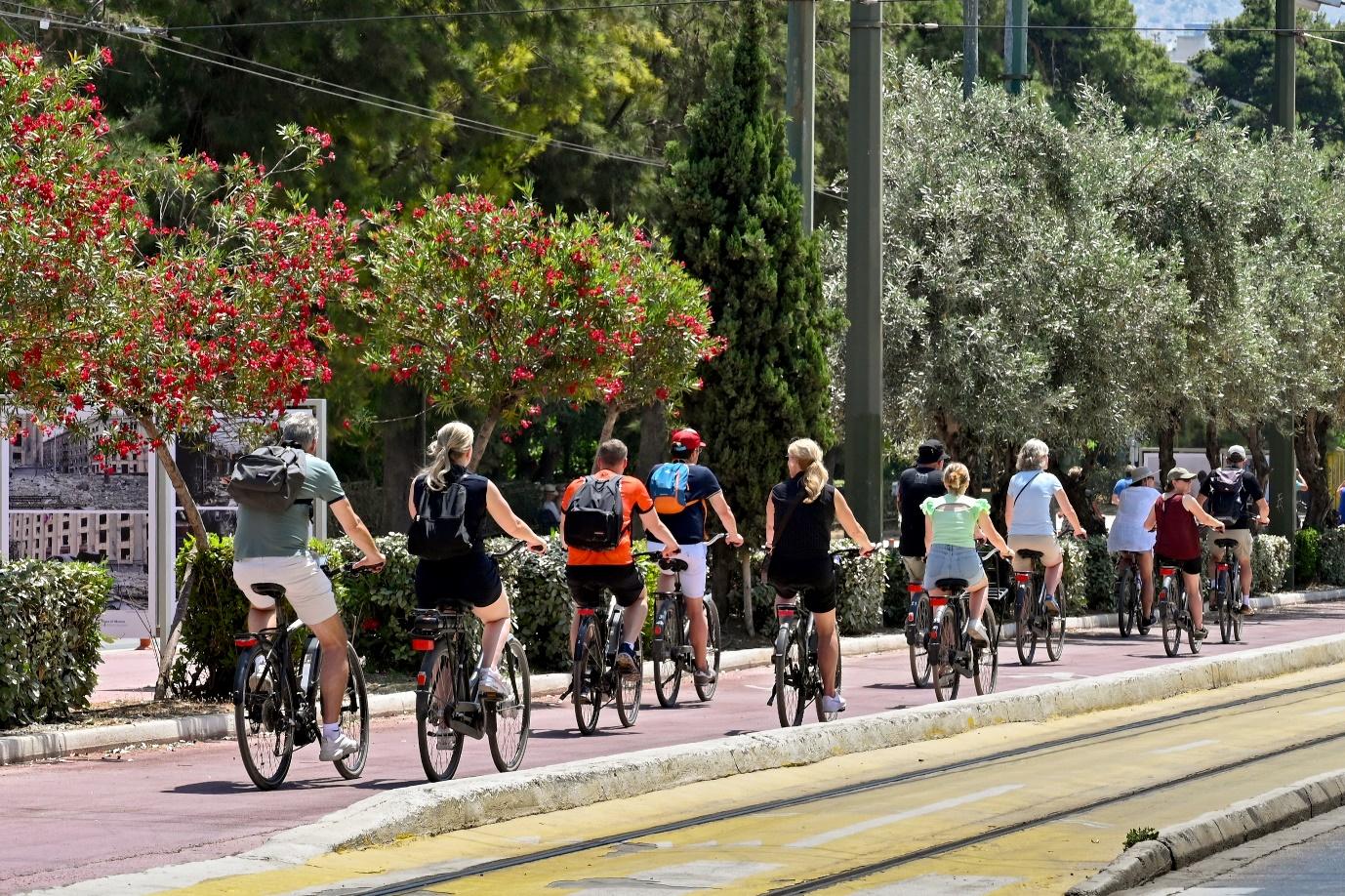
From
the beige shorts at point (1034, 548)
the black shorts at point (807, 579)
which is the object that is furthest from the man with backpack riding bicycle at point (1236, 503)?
the black shorts at point (807, 579)

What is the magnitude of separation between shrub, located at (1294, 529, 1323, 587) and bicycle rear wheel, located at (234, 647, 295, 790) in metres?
24.2

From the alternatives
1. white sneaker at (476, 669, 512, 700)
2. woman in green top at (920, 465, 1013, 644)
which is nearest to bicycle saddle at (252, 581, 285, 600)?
white sneaker at (476, 669, 512, 700)

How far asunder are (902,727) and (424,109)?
18133 mm

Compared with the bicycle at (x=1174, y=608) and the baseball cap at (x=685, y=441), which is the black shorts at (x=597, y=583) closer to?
the baseball cap at (x=685, y=441)

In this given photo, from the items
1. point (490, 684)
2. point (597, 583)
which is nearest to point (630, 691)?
point (597, 583)

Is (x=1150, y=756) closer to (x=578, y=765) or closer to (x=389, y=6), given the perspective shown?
(x=578, y=765)

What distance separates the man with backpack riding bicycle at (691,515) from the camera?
14109mm

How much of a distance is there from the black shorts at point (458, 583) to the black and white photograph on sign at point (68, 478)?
21.2 feet

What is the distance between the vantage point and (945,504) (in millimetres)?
14219

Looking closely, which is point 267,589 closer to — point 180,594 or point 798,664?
point 180,594

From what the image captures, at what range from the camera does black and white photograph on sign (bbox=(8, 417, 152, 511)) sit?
16125mm

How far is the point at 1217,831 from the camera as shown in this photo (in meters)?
8.56

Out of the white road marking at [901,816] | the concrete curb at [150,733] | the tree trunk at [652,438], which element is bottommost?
the white road marking at [901,816]

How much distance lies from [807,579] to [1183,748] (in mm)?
2382
